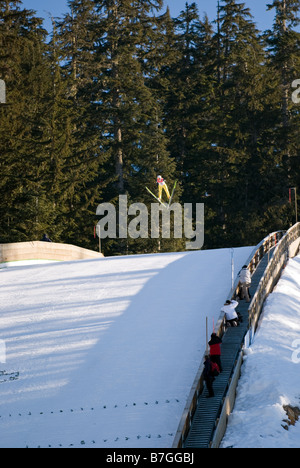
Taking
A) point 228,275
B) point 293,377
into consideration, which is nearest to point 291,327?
point 293,377

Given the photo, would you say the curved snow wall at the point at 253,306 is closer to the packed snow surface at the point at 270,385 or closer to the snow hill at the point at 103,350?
the packed snow surface at the point at 270,385

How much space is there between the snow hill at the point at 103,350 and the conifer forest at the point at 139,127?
17949 mm

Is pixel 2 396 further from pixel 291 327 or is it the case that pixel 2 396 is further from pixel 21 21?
pixel 21 21

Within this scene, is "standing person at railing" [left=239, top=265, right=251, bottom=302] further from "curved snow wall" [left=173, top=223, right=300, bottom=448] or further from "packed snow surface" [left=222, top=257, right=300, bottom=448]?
"packed snow surface" [left=222, top=257, right=300, bottom=448]

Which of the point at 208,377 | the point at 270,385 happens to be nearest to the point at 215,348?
the point at 208,377

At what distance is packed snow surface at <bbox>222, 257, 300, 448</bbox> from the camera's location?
1532 cm

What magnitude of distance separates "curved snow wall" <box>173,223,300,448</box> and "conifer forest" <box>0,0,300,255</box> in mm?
16046

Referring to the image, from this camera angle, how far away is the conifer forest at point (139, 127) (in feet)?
155

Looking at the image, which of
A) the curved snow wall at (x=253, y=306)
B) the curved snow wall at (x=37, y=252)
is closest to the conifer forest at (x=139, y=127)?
the curved snow wall at (x=37, y=252)

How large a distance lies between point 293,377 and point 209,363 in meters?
2.94

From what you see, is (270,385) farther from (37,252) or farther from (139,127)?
(139,127)

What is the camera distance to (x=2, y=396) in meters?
18.0

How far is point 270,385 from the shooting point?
17.4m

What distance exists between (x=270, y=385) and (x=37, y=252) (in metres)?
18.4
